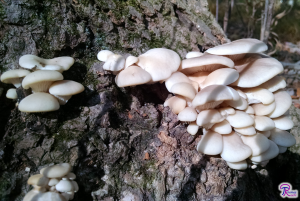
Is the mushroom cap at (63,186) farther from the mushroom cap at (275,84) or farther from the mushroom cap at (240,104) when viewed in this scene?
the mushroom cap at (275,84)

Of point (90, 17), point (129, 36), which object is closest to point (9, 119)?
point (90, 17)

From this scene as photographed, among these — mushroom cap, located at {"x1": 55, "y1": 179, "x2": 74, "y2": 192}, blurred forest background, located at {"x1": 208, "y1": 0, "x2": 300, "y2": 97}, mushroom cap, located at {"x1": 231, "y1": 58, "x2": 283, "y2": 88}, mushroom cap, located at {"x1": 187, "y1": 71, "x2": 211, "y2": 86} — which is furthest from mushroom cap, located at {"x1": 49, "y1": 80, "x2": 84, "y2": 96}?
blurred forest background, located at {"x1": 208, "y1": 0, "x2": 300, "y2": 97}

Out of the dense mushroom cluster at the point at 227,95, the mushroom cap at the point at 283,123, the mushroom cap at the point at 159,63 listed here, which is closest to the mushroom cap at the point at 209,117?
the dense mushroom cluster at the point at 227,95

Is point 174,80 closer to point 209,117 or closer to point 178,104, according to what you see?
point 178,104

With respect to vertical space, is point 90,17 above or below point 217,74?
above

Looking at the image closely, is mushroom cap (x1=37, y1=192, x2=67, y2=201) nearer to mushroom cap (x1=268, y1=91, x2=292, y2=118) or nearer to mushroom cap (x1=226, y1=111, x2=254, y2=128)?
mushroom cap (x1=226, y1=111, x2=254, y2=128)

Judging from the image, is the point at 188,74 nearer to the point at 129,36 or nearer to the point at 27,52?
the point at 129,36

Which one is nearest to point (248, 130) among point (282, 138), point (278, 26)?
point (282, 138)
